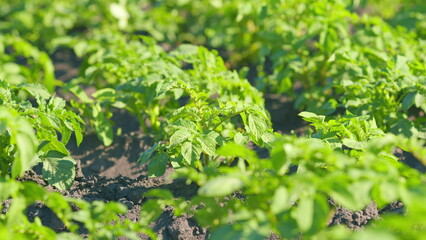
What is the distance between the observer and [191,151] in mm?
2537

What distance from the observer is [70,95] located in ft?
13.9

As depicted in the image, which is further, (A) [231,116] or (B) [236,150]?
(A) [231,116]

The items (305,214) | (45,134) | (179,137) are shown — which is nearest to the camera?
(305,214)

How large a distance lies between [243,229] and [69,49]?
3891 mm

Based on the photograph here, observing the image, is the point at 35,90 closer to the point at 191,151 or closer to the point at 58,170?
the point at 58,170

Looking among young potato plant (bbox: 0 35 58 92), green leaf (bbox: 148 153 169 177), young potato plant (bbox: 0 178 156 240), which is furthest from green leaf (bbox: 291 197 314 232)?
young potato plant (bbox: 0 35 58 92)

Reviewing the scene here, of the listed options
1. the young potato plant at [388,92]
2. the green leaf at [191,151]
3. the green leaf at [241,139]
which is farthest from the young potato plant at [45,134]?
the young potato plant at [388,92]

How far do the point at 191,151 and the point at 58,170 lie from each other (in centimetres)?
66

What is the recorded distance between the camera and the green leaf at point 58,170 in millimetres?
2574

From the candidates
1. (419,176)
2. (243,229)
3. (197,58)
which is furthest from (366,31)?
(243,229)

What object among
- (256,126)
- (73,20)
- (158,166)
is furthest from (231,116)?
(73,20)

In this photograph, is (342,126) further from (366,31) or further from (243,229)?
(366,31)

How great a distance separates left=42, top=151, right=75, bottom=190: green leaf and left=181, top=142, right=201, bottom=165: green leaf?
575 millimetres

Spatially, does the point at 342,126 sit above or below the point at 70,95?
above
